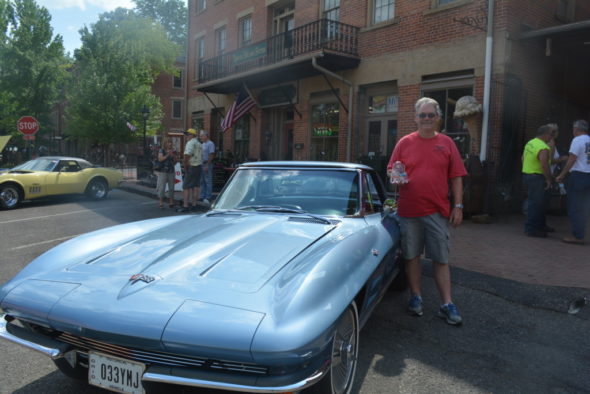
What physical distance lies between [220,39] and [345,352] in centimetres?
1874

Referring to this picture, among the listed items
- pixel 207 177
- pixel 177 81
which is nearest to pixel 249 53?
pixel 207 177

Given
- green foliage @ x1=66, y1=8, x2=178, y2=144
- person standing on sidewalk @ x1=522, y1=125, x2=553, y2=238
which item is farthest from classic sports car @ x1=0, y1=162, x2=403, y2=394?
green foliage @ x1=66, y1=8, x2=178, y2=144

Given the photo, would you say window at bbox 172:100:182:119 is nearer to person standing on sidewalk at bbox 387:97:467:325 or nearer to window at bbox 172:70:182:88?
window at bbox 172:70:182:88

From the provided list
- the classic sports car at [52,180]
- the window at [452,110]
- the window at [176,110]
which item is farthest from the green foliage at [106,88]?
the window at [452,110]

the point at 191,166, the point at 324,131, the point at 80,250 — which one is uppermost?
the point at 324,131

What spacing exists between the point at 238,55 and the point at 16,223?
9572 millimetres

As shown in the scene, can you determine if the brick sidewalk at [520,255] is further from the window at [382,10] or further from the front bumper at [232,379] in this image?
the window at [382,10]

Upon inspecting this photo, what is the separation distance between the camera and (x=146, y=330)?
1.89 metres

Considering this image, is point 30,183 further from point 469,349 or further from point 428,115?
point 469,349

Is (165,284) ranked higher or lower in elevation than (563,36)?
lower

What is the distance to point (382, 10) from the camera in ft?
38.9

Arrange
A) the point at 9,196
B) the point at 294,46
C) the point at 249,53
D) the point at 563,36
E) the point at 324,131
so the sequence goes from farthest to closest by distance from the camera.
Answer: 1. the point at 249,53
2. the point at 324,131
3. the point at 294,46
4. the point at 9,196
5. the point at 563,36

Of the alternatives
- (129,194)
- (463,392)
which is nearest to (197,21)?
(129,194)

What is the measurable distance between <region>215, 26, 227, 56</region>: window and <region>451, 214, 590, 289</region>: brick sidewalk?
1412 cm
